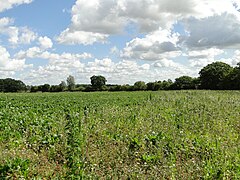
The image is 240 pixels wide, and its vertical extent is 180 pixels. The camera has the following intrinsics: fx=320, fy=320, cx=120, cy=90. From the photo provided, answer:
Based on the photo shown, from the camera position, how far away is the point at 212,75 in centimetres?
9175

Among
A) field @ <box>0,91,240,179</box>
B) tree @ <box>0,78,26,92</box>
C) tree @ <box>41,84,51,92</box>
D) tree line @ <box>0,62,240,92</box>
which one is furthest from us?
tree @ <box>0,78,26,92</box>

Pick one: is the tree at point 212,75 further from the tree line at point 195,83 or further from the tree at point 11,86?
the tree at point 11,86

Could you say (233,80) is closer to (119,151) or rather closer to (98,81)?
(98,81)

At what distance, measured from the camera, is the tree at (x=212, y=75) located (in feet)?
298

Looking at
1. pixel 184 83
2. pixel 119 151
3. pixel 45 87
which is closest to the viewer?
pixel 119 151

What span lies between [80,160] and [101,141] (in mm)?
2299

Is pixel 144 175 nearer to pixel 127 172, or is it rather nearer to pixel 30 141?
pixel 127 172

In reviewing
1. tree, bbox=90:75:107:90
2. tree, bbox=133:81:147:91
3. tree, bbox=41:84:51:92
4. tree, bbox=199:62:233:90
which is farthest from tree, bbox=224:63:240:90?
tree, bbox=41:84:51:92

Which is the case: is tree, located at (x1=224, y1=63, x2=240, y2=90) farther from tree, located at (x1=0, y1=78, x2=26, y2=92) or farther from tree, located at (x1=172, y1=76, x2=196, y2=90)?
tree, located at (x1=0, y1=78, x2=26, y2=92)

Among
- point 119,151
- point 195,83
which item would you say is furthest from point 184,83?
point 119,151

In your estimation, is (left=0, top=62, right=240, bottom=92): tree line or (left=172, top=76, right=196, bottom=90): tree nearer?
(left=0, top=62, right=240, bottom=92): tree line

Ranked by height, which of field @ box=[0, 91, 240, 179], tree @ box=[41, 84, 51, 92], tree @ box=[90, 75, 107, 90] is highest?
tree @ box=[90, 75, 107, 90]

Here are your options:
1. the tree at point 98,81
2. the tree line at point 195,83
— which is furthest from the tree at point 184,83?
the tree at point 98,81

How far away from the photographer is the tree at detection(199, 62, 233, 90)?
90.7 metres
